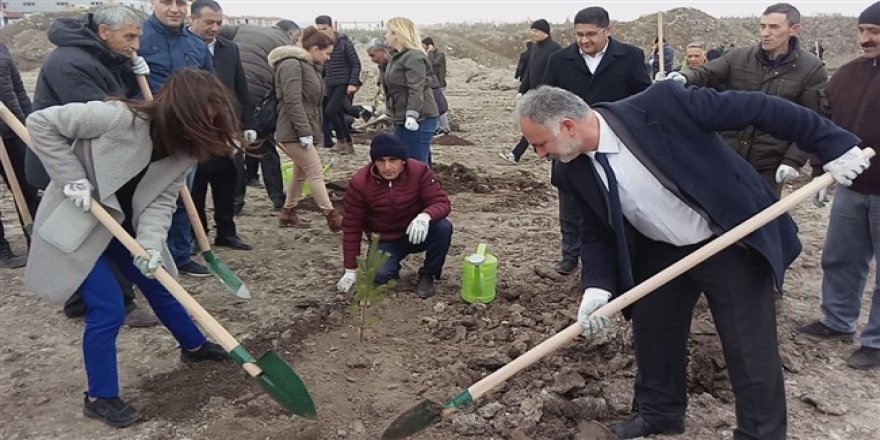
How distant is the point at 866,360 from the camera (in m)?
3.73

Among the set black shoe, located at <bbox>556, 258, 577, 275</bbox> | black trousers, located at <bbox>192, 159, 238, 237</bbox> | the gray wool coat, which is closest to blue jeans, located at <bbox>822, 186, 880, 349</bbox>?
black shoe, located at <bbox>556, 258, 577, 275</bbox>

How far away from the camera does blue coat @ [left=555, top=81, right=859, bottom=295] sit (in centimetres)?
245

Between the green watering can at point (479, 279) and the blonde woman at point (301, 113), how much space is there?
187 cm

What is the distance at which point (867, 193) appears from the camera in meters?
3.62

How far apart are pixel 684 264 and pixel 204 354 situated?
2.61 m

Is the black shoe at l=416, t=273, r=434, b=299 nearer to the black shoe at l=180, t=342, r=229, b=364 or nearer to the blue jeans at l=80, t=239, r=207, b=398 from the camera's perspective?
the black shoe at l=180, t=342, r=229, b=364

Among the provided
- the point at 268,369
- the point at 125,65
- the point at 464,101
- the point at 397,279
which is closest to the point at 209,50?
the point at 125,65

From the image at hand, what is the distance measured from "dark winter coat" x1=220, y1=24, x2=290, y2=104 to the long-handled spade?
4198mm

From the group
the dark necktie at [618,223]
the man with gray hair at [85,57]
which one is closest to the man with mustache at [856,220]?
the dark necktie at [618,223]

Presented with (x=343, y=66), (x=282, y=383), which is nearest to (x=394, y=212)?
(x=282, y=383)

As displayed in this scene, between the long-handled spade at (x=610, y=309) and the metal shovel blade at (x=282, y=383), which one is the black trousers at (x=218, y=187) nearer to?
the metal shovel blade at (x=282, y=383)

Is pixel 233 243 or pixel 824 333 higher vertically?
pixel 824 333

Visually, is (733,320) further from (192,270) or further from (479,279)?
(192,270)

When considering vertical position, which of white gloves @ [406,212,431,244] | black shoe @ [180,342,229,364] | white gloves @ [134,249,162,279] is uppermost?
white gloves @ [134,249,162,279]
